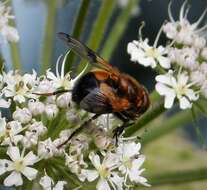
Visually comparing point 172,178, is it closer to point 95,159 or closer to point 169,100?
point 169,100

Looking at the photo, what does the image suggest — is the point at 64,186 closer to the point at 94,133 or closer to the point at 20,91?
the point at 94,133

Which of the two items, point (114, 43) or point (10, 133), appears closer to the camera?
point (10, 133)

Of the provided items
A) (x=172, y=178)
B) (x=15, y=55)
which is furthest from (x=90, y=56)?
(x=172, y=178)

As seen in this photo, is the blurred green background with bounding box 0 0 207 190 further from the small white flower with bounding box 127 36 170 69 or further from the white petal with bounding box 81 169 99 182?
the white petal with bounding box 81 169 99 182

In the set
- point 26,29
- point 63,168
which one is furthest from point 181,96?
point 26,29

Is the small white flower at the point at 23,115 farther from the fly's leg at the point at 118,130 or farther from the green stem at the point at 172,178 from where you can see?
the green stem at the point at 172,178

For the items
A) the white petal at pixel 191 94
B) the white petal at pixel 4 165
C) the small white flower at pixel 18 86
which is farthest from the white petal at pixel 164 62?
the white petal at pixel 4 165

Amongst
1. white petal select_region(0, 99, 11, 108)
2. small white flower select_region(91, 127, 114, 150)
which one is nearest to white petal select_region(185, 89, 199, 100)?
small white flower select_region(91, 127, 114, 150)
